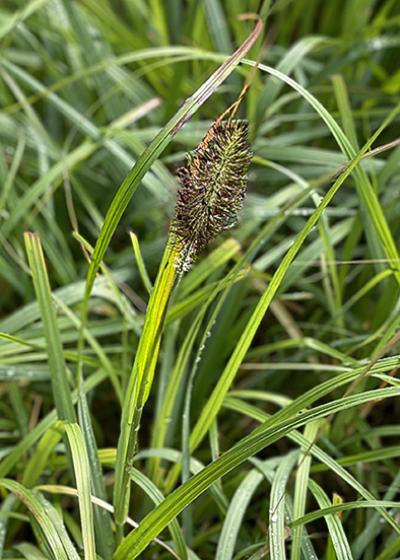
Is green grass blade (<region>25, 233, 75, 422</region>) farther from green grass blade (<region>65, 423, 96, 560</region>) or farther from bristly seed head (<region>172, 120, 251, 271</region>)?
bristly seed head (<region>172, 120, 251, 271</region>)

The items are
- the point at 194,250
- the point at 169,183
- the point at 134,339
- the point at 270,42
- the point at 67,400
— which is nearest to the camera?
the point at 194,250

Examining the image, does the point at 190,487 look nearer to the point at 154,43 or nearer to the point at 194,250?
the point at 194,250

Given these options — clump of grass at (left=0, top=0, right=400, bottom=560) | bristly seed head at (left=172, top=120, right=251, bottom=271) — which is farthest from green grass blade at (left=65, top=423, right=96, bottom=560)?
bristly seed head at (left=172, top=120, right=251, bottom=271)

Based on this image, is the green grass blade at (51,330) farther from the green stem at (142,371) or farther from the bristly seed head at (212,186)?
the bristly seed head at (212,186)

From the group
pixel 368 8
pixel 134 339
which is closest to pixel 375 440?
pixel 134 339

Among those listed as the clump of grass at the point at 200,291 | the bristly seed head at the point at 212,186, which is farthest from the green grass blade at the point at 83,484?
the bristly seed head at the point at 212,186

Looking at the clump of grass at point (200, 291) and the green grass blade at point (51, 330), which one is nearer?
the clump of grass at point (200, 291)

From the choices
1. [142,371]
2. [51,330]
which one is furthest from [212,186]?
[51,330]

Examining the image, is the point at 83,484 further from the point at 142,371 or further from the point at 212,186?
the point at 212,186
